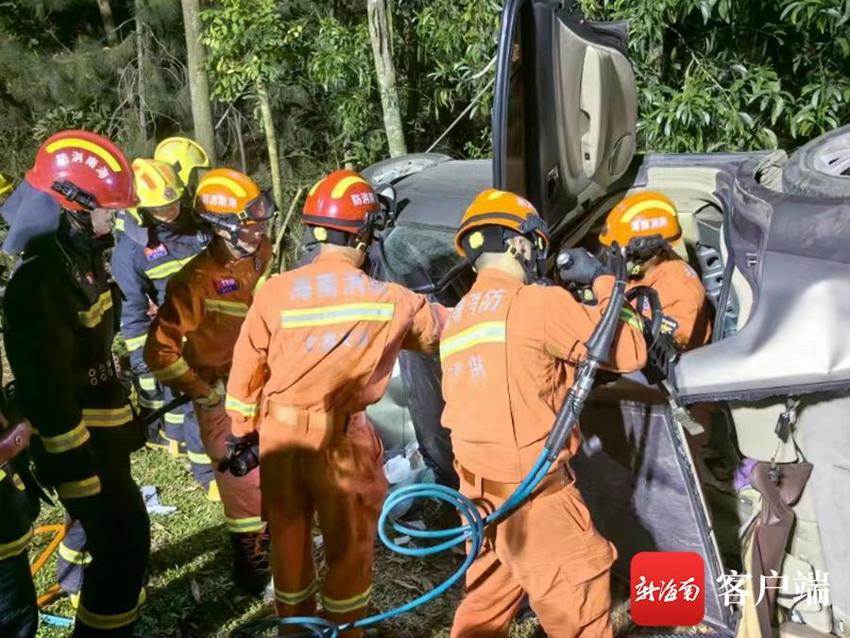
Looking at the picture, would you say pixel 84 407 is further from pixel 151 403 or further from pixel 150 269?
pixel 151 403

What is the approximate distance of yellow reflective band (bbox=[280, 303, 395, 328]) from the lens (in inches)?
119

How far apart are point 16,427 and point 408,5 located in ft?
27.0

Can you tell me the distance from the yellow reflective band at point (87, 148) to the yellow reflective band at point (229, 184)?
866mm

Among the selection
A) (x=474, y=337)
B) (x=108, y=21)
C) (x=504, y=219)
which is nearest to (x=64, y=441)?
(x=474, y=337)

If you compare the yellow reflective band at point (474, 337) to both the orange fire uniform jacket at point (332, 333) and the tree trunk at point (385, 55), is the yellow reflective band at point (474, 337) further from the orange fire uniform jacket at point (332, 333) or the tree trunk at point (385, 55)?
the tree trunk at point (385, 55)

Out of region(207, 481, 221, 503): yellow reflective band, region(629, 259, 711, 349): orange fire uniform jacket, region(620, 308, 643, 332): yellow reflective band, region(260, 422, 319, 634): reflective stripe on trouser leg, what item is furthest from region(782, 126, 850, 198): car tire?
region(207, 481, 221, 503): yellow reflective band

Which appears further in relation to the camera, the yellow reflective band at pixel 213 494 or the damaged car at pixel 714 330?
the yellow reflective band at pixel 213 494

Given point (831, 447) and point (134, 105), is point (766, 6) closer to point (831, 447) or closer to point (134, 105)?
point (831, 447)

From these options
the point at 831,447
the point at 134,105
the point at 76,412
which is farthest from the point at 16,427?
the point at 134,105

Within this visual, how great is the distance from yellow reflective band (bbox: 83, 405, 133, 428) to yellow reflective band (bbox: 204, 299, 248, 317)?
2.64ft

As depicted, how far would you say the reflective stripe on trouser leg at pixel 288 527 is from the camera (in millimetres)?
3146

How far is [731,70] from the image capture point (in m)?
5.83

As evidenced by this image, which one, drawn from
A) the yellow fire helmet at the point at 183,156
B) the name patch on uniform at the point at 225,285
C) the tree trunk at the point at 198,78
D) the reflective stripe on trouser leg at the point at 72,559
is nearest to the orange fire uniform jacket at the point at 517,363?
the name patch on uniform at the point at 225,285

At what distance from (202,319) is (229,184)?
0.69 metres
